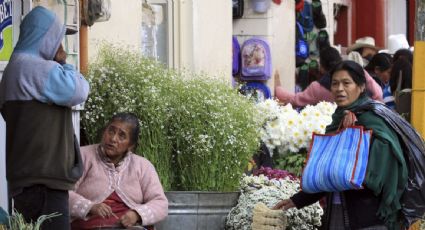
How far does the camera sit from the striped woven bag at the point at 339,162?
757 centimetres

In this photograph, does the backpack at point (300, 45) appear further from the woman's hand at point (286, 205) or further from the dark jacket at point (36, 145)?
the dark jacket at point (36, 145)

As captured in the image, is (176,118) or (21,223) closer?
(21,223)

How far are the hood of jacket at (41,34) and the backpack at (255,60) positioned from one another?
7.43 meters

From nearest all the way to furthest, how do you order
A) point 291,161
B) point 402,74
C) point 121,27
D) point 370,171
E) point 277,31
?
1. point 370,171
2. point 121,27
3. point 291,161
4. point 402,74
5. point 277,31

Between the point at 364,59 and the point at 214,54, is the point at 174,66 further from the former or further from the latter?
the point at 364,59

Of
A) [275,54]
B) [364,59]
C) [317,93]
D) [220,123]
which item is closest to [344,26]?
[364,59]

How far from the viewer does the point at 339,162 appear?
770cm

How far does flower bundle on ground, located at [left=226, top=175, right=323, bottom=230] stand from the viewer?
9898 millimetres

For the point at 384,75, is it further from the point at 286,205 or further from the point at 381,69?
the point at 286,205

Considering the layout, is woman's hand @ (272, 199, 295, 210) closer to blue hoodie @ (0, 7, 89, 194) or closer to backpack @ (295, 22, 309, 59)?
blue hoodie @ (0, 7, 89, 194)

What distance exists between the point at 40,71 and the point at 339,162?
1.74 m

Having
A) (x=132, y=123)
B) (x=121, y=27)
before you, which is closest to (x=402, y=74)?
(x=121, y=27)

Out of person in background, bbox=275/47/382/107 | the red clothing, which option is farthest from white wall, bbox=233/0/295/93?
the red clothing

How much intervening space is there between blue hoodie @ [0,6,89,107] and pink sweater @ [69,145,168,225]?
119 cm
